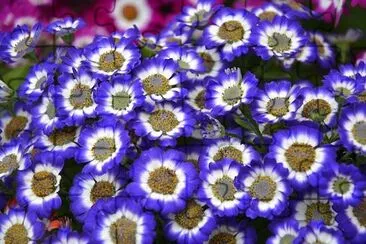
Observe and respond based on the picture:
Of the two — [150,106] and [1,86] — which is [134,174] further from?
[1,86]

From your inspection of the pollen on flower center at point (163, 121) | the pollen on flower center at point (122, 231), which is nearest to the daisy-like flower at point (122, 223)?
the pollen on flower center at point (122, 231)

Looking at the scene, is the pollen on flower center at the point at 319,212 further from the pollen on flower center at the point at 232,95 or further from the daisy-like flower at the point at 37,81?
the daisy-like flower at the point at 37,81

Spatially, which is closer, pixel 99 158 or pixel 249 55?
pixel 99 158

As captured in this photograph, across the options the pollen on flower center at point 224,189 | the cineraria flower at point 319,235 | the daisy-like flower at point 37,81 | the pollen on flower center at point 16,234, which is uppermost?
the daisy-like flower at point 37,81

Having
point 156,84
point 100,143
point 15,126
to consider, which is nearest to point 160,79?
point 156,84

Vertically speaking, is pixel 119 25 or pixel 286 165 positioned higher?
pixel 286 165

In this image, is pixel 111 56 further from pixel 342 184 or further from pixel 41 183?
pixel 342 184

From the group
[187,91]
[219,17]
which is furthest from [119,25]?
[187,91]
